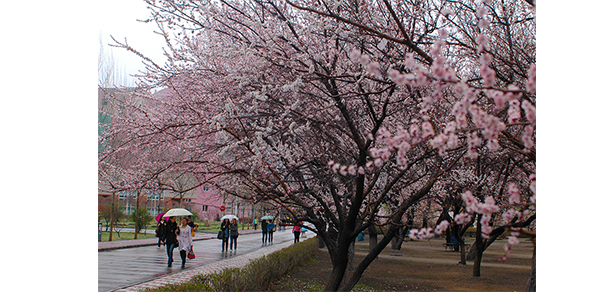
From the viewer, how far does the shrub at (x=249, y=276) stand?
16.4 feet

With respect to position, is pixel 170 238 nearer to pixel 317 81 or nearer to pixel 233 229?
pixel 233 229

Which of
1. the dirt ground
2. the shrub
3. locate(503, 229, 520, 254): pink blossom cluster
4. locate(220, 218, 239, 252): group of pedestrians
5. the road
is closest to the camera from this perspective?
locate(503, 229, 520, 254): pink blossom cluster

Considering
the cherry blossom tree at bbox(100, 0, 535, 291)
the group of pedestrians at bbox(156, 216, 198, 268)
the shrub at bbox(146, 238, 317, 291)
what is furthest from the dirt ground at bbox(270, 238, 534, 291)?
the cherry blossom tree at bbox(100, 0, 535, 291)

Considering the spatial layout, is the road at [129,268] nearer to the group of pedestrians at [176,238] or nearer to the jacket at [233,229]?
the group of pedestrians at [176,238]

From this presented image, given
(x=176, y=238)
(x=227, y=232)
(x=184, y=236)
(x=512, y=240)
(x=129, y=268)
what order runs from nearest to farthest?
(x=512, y=240) < (x=129, y=268) < (x=176, y=238) < (x=184, y=236) < (x=227, y=232)

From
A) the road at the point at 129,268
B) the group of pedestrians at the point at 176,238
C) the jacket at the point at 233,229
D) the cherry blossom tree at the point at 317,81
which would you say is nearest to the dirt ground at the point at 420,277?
the road at the point at 129,268

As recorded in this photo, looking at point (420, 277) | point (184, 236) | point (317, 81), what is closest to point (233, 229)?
point (184, 236)

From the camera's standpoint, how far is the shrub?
16.4 feet

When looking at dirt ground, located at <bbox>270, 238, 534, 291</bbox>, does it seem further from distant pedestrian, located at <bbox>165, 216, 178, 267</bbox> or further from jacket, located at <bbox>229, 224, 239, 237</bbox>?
jacket, located at <bbox>229, 224, 239, 237</bbox>

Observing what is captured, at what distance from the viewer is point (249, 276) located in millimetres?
6496
